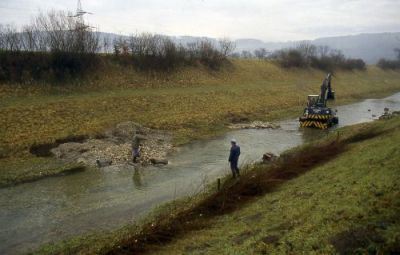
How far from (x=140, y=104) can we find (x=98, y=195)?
22436mm

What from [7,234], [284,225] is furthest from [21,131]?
[284,225]

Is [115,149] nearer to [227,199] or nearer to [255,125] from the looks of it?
[227,199]

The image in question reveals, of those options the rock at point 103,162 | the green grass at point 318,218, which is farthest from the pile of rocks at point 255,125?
the green grass at point 318,218

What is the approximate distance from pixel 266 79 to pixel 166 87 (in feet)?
79.9

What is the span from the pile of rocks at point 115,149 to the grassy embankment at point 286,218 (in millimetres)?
8920

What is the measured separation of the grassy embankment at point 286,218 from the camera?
1091 centimetres

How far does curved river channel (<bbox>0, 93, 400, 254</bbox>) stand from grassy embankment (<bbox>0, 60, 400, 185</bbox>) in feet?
9.82

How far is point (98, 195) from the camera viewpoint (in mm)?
20141

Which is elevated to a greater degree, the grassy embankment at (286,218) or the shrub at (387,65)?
the shrub at (387,65)

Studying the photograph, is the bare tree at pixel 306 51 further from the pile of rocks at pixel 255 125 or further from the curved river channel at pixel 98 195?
the curved river channel at pixel 98 195

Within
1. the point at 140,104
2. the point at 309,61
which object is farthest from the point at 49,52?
Result: the point at 309,61

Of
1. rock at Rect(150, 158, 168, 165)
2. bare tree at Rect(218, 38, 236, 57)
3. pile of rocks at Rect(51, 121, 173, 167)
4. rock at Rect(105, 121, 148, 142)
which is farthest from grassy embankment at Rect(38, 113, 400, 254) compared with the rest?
bare tree at Rect(218, 38, 236, 57)

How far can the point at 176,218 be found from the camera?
15164 mm

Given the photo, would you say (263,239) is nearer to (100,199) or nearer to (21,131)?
(100,199)
